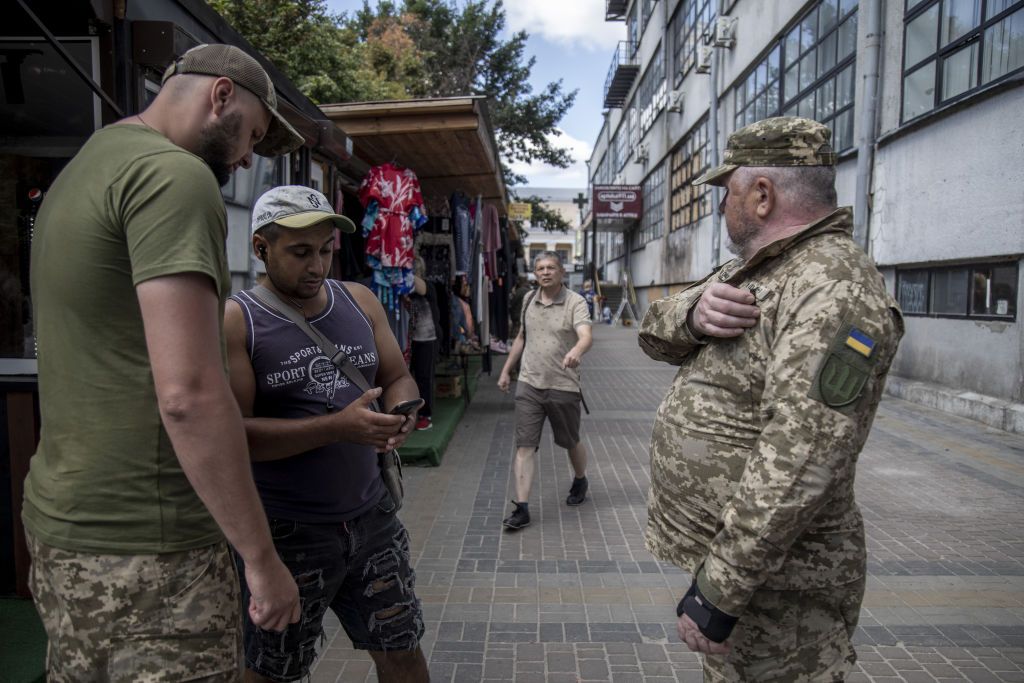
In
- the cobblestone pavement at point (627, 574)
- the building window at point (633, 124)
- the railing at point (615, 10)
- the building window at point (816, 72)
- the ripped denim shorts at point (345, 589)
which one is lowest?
the cobblestone pavement at point (627, 574)

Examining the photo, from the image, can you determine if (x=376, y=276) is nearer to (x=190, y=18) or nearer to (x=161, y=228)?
(x=190, y=18)

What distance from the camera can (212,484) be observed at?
1.40 m

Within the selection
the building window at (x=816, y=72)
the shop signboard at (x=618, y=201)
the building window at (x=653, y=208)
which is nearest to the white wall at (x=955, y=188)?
the building window at (x=816, y=72)

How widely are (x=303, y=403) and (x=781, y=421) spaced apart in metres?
1.38

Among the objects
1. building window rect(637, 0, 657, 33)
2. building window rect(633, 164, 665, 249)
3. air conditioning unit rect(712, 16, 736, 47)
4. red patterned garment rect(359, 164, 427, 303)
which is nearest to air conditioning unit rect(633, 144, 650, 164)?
building window rect(633, 164, 665, 249)

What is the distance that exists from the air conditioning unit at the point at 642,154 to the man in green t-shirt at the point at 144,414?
31.2 meters

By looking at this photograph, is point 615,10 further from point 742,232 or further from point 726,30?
point 742,232

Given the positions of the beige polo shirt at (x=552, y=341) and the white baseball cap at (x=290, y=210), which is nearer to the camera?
the white baseball cap at (x=290, y=210)

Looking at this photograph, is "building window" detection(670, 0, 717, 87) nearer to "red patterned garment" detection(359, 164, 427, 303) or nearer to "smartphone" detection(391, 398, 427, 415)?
"red patterned garment" detection(359, 164, 427, 303)

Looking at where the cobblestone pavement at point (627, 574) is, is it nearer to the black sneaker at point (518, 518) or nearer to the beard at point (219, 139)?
the black sneaker at point (518, 518)

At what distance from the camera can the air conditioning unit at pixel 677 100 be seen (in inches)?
962

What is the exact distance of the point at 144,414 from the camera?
56.8 inches

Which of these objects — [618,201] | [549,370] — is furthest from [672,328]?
[618,201]

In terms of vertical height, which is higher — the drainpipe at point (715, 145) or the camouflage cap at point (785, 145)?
the drainpipe at point (715, 145)
